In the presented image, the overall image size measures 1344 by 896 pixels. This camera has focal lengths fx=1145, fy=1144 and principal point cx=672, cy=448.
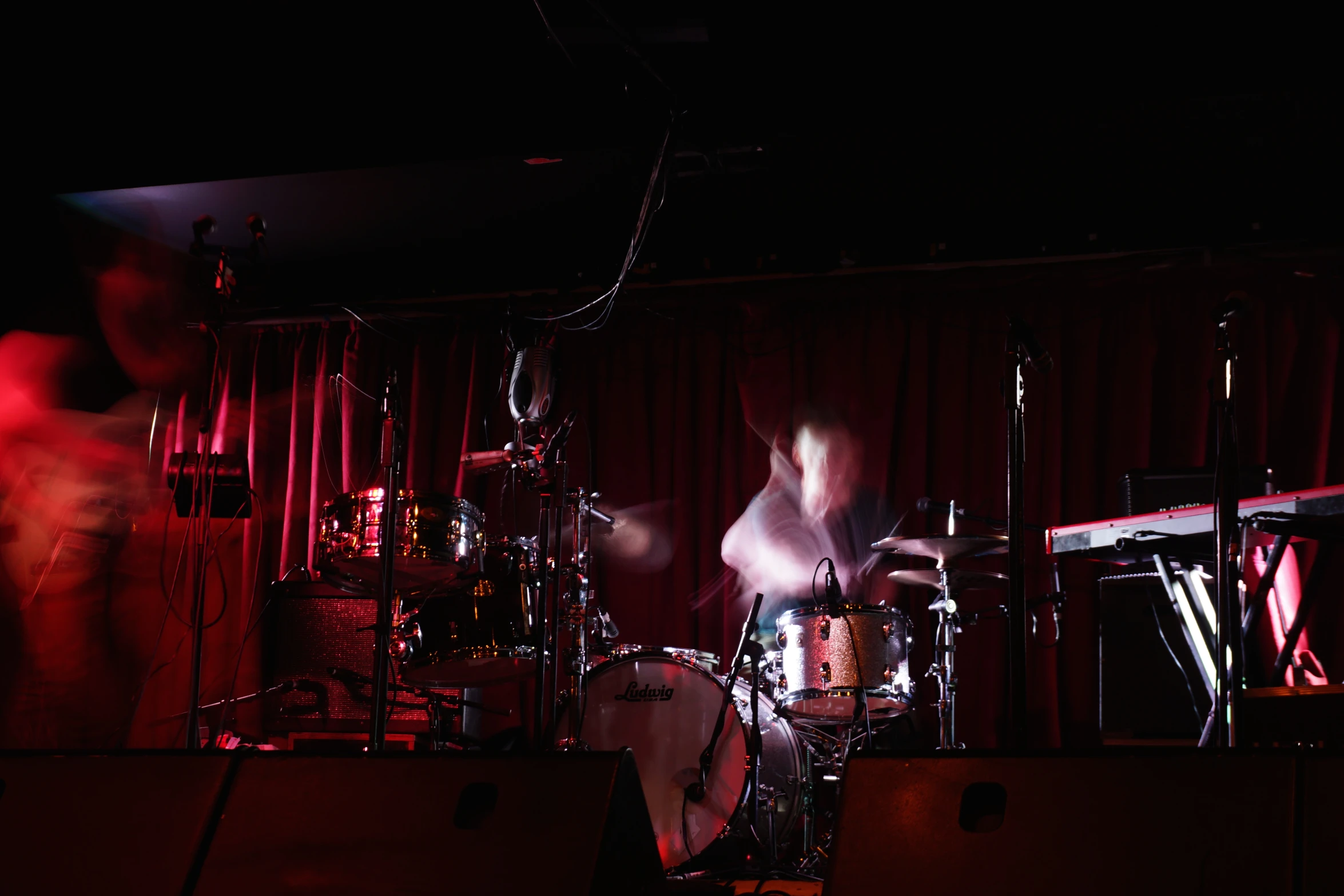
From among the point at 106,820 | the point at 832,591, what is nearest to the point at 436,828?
the point at 106,820

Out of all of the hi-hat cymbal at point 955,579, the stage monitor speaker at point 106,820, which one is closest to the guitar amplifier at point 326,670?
the hi-hat cymbal at point 955,579

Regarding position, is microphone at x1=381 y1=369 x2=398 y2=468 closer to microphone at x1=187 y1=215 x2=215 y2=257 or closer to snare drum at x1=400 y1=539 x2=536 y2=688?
microphone at x1=187 y1=215 x2=215 y2=257

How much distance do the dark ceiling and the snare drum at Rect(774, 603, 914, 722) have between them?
180cm

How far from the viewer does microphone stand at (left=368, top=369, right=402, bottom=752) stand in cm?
317

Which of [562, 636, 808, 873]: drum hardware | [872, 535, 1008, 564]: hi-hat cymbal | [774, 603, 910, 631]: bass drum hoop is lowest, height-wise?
[562, 636, 808, 873]: drum hardware

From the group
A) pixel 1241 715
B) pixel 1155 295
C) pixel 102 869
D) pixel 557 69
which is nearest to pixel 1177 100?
pixel 1155 295

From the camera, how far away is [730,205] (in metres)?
5.79

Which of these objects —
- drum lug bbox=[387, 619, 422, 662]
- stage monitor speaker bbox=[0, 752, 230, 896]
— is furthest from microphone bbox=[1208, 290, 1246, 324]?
drum lug bbox=[387, 619, 422, 662]

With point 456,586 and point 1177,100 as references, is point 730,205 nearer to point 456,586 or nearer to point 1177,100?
point 1177,100

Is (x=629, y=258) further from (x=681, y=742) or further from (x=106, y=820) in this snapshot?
(x=106, y=820)

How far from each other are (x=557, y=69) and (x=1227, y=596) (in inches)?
114

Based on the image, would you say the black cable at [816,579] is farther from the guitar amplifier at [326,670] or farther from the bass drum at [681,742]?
Result: the guitar amplifier at [326,670]

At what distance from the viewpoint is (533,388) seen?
14.8 feet

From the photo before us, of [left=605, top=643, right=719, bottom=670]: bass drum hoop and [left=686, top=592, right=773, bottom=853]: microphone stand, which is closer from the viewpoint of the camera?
[left=686, top=592, right=773, bottom=853]: microphone stand
